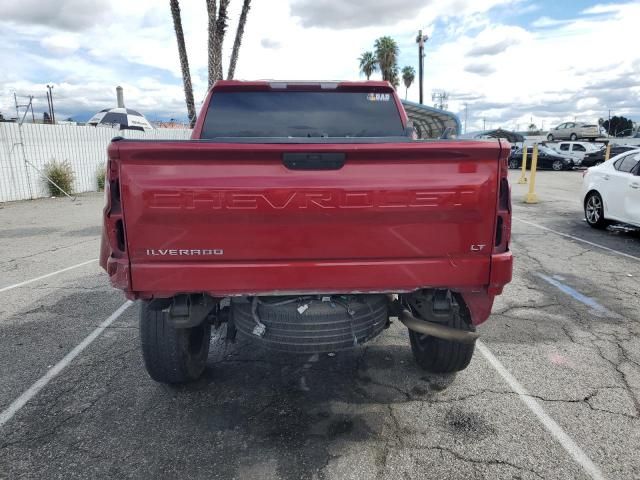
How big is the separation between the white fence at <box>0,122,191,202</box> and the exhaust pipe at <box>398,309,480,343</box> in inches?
584

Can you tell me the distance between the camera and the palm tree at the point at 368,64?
50375 mm

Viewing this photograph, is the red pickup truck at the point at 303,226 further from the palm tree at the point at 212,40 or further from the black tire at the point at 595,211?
the palm tree at the point at 212,40

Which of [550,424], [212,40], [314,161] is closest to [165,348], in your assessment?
[314,161]

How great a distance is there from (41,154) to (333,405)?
54.3ft

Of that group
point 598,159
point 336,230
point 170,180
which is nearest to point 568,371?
point 336,230

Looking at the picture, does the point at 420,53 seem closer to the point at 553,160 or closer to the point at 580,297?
the point at 553,160

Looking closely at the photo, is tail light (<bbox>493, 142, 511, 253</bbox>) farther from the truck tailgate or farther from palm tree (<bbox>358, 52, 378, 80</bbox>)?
palm tree (<bbox>358, 52, 378, 80</bbox>)

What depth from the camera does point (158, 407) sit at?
3396 mm

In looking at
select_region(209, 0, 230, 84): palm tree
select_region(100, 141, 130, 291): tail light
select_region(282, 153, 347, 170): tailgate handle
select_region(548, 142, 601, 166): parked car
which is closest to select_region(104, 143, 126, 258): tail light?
select_region(100, 141, 130, 291): tail light

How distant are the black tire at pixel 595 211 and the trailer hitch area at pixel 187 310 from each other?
904cm

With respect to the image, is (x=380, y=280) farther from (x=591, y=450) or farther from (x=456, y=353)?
(x=591, y=450)

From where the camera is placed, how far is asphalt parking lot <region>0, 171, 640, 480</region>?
2.76m

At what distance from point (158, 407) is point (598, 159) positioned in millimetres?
31185

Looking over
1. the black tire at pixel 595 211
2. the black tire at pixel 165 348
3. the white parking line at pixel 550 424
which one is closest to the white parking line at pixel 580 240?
the black tire at pixel 595 211
